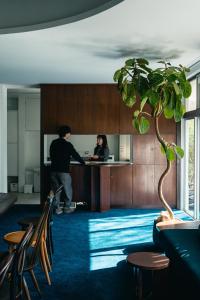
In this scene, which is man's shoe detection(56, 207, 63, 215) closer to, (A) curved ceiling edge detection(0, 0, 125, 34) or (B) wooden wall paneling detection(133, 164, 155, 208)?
(B) wooden wall paneling detection(133, 164, 155, 208)

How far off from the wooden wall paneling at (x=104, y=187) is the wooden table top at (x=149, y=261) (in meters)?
3.88

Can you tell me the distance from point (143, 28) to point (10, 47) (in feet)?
6.27

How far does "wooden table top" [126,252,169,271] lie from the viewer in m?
2.97

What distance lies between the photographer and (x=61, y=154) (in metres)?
6.77

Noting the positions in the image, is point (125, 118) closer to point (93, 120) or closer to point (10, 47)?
point (93, 120)

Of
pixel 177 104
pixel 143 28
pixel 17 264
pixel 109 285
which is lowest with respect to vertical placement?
pixel 109 285

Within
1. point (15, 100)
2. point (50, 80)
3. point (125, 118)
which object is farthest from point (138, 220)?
point (15, 100)

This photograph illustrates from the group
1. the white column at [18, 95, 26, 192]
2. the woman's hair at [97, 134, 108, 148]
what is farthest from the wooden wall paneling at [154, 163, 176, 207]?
the white column at [18, 95, 26, 192]

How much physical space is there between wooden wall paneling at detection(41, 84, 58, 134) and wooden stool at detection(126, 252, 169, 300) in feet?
15.9

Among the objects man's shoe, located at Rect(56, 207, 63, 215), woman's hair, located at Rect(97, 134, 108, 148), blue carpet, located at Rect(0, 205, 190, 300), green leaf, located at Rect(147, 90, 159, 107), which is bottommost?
blue carpet, located at Rect(0, 205, 190, 300)

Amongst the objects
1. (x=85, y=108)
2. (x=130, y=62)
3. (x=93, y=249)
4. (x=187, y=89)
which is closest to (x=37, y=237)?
(x=93, y=249)

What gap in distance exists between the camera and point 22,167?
9.82m

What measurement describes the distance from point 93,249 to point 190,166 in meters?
3.25

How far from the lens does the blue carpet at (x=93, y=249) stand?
344cm
